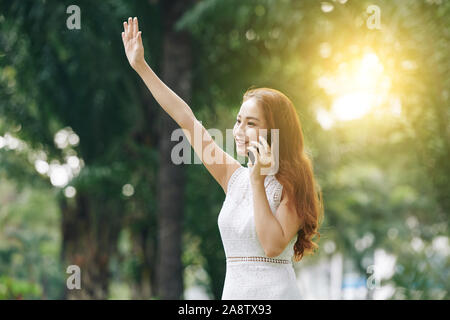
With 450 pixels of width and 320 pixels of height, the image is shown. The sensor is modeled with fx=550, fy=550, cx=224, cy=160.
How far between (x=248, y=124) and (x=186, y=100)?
571cm

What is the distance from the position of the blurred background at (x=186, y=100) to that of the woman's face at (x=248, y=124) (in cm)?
419

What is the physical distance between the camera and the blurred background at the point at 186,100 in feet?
22.4

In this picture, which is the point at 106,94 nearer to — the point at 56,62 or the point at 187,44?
the point at 56,62

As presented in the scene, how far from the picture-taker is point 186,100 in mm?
7926

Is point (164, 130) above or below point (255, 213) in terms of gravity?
above

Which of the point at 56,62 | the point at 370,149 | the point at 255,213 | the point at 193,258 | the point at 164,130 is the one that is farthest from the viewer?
the point at 370,149

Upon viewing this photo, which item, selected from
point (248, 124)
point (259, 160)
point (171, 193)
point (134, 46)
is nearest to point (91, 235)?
point (171, 193)

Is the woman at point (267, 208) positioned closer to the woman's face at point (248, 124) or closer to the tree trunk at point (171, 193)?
the woman's face at point (248, 124)

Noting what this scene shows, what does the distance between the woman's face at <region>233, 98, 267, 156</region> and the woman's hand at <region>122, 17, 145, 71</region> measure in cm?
54

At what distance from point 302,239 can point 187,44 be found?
255 inches

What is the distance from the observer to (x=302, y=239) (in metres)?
2.35

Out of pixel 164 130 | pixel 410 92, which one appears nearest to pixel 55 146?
pixel 164 130

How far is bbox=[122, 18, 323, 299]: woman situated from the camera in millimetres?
2100

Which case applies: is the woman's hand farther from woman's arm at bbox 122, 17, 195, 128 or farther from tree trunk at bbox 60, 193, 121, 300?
tree trunk at bbox 60, 193, 121, 300
